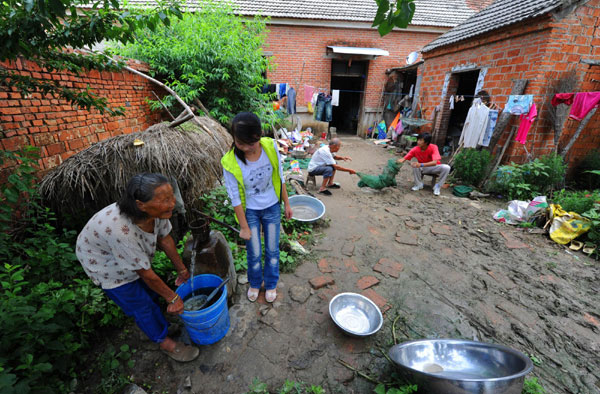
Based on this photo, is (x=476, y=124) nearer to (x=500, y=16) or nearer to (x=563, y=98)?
(x=563, y=98)

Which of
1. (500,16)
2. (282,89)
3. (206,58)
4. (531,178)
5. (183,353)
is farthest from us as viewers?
(282,89)

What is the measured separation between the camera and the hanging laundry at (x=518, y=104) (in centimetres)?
508

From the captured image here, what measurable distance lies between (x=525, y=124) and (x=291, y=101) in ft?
25.8

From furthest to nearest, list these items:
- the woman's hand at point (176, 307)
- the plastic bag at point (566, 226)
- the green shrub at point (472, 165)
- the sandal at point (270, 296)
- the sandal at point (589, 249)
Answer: the green shrub at point (472, 165) → the plastic bag at point (566, 226) → the sandal at point (589, 249) → the sandal at point (270, 296) → the woman's hand at point (176, 307)

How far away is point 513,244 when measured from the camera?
3.72 metres

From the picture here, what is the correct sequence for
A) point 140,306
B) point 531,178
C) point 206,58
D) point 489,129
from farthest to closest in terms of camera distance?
1. point 206,58
2. point 489,129
3. point 531,178
4. point 140,306

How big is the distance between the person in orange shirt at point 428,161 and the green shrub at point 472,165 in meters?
0.70

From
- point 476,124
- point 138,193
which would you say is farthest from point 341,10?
point 138,193

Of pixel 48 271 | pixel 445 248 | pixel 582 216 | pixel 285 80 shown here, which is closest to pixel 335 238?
pixel 445 248

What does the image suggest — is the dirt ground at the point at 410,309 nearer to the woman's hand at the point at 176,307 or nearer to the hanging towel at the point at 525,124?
the woman's hand at the point at 176,307

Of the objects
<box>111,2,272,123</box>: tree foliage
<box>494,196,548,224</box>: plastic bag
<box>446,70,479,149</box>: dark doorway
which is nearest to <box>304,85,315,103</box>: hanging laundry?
<box>111,2,272,123</box>: tree foliage

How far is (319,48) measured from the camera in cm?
1110

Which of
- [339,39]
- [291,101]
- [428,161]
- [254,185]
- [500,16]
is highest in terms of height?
[339,39]

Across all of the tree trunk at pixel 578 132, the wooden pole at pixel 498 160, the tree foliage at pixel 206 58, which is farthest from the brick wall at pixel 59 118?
the tree trunk at pixel 578 132
